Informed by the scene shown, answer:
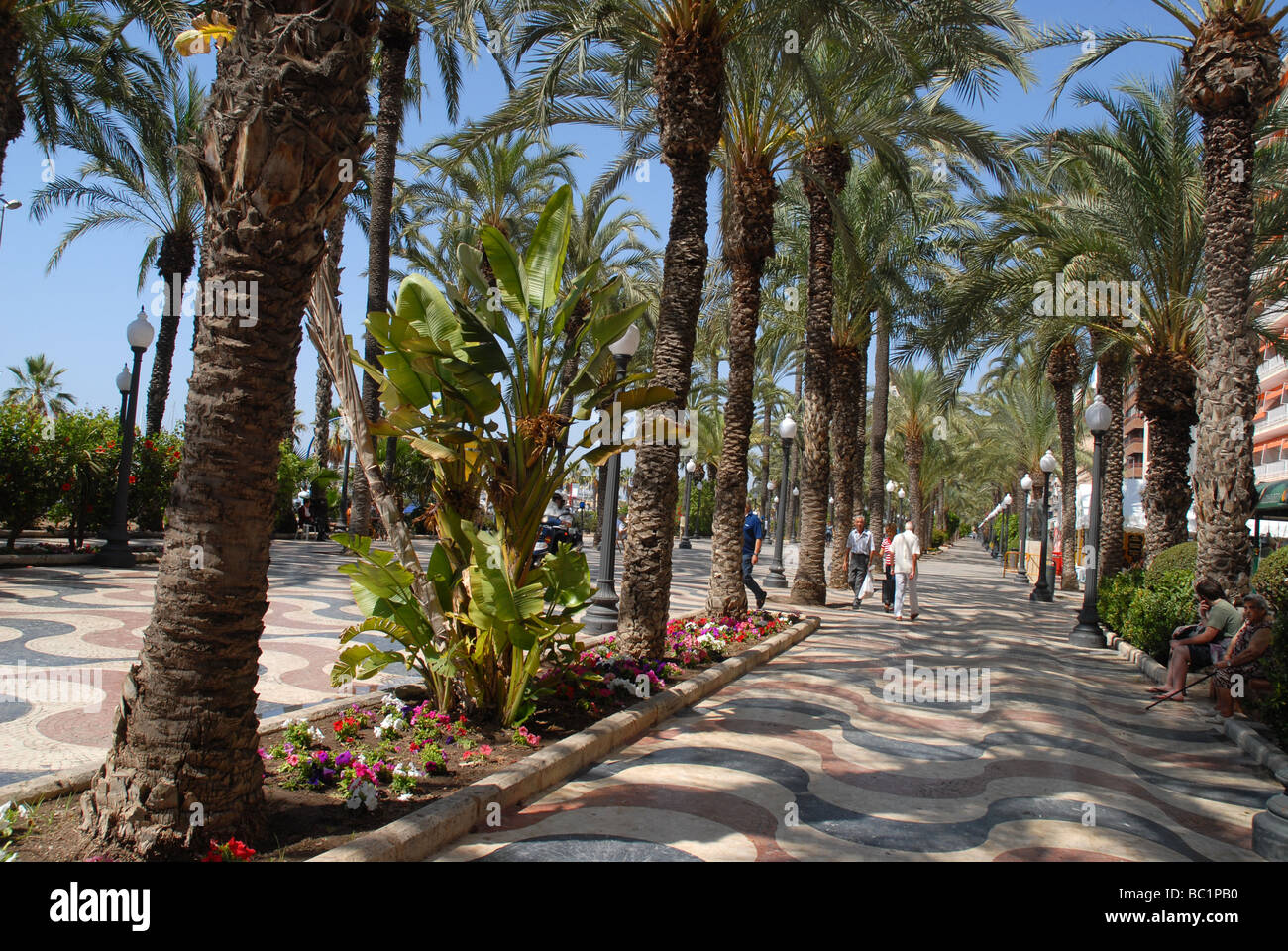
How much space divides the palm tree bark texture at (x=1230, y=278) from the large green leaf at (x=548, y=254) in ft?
29.2

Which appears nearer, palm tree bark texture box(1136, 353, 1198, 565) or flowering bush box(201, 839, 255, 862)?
flowering bush box(201, 839, 255, 862)

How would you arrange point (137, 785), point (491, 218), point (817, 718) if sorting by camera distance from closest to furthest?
1. point (137, 785)
2. point (817, 718)
3. point (491, 218)

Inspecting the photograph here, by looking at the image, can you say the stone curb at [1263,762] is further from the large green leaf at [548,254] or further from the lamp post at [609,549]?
the lamp post at [609,549]

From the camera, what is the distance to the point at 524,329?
21.0ft

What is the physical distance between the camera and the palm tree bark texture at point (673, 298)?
28.1 feet

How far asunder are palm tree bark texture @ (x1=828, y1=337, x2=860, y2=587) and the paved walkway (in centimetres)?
1189

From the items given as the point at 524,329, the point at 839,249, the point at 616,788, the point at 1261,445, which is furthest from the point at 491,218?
the point at 1261,445

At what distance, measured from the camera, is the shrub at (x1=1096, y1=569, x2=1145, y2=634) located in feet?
48.3

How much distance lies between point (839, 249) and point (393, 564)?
58.1 feet

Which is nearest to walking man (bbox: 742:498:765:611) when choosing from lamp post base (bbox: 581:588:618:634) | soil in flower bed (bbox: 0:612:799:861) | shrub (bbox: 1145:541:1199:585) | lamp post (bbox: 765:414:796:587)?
lamp post base (bbox: 581:588:618:634)

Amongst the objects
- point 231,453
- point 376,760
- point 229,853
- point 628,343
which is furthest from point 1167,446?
point 229,853

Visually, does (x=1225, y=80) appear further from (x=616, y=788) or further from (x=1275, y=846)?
(x=616, y=788)

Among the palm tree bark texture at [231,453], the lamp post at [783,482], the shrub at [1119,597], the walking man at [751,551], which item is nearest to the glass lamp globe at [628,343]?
the walking man at [751,551]

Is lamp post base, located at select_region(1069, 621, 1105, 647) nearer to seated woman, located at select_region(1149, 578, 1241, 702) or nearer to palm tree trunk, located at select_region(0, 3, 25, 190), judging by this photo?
seated woman, located at select_region(1149, 578, 1241, 702)
